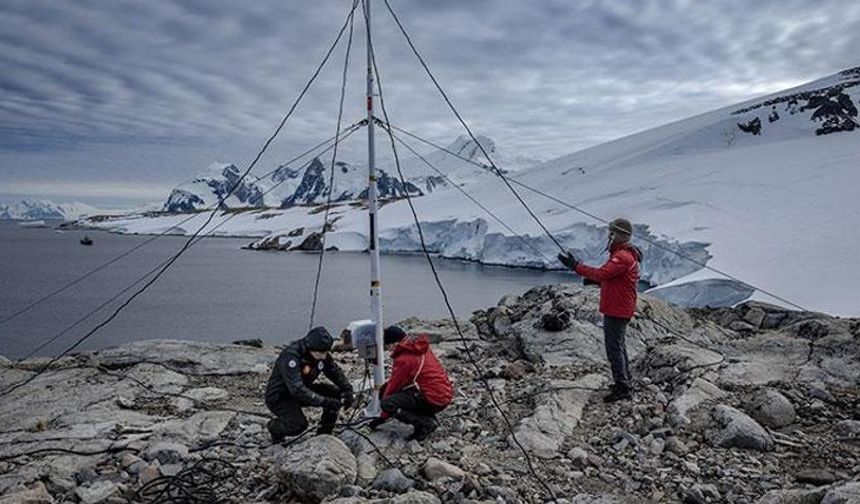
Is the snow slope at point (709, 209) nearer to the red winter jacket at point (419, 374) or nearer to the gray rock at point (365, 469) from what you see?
the red winter jacket at point (419, 374)

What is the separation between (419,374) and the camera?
5.78 meters

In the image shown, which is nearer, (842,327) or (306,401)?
(306,401)

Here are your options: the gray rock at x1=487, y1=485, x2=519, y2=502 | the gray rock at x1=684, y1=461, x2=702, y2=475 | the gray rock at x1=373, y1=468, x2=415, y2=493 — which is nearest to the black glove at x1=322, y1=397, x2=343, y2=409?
the gray rock at x1=373, y1=468, x2=415, y2=493

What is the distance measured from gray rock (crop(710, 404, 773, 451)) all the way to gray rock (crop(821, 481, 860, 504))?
1.46 metres

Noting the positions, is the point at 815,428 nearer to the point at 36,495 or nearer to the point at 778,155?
the point at 36,495

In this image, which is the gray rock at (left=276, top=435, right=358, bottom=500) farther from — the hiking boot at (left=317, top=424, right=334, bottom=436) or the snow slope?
the snow slope

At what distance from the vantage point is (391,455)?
5438mm

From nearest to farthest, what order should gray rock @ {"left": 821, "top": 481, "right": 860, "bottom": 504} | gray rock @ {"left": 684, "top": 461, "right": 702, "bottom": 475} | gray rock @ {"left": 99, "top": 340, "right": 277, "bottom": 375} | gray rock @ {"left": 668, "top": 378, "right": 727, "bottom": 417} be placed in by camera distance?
gray rock @ {"left": 821, "top": 481, "right": 860, "bottom": 504} < gray rock @ {"left": 684, "top": 461, "right": 702, "bottom": 475} < gray rock @ {"left": 668, "top": 378, "right": 727, "bottom": 417} < gray rock @ {"left": 99, "top": 340, "right": 277, "bottom": 375}

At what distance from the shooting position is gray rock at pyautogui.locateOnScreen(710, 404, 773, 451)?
546 cm

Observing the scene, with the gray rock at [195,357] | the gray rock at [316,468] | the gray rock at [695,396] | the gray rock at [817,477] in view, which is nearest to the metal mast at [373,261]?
the gray rock at [316,468]

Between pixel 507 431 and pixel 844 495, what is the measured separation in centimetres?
288

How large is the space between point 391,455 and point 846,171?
1422 inches

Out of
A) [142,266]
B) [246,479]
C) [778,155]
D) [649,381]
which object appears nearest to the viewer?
[246,479]

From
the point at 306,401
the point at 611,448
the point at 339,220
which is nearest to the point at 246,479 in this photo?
the point at 306,401
